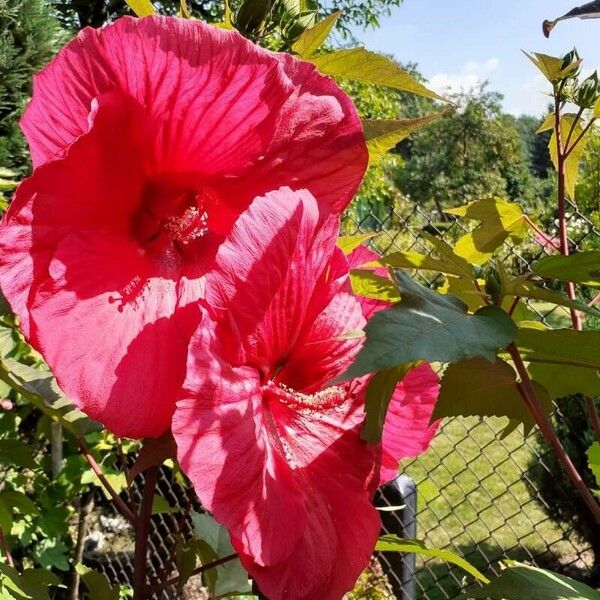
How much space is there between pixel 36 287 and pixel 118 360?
2.3 inches

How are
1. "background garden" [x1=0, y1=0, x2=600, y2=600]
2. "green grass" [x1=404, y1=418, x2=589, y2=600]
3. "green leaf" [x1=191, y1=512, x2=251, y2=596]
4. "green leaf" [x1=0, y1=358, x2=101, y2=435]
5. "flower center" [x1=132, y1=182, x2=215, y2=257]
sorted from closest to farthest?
1. "flower center" [x1=132, y1=182, x2=215, y2=257]
2. "green leaf" [x1=0, y1=358, x2=101, y2=435]
3. "green leaf" [x1=191, y1=512, x2=251, y2=596]
4. "background garden" [x1=0, y1=0, x2=600, y2=600]
5. "green grass" [x1=404, y1=418, x2=589, y2=600]

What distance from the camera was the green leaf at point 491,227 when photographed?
843 mm

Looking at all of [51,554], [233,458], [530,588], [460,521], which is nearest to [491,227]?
[530,588]

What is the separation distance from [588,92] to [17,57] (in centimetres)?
182

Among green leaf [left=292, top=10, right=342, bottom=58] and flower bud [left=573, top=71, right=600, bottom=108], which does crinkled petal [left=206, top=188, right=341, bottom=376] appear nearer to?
green leaf [left=292, top=10, right=342, bottom=58]

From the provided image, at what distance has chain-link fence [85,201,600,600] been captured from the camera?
8.41 feet

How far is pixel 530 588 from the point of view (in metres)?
0.53

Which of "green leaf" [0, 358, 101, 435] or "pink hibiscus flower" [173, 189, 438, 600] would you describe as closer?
"pink hibiscus flower" [173, 189, 438, 600]

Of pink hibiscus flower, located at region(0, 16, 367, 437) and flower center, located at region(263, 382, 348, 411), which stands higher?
pink hibiscus flower, located at region(0, 16, 367, 437)

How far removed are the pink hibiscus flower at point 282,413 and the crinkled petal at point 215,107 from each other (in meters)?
0.04

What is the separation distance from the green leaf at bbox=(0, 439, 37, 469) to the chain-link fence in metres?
0.23

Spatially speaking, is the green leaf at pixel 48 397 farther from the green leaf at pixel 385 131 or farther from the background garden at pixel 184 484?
the green leaf at pixel 385 131

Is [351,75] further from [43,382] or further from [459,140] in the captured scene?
[459,140]

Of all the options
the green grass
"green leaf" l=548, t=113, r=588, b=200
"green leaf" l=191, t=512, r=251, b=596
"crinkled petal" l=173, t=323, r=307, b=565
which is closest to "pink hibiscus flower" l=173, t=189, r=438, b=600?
"crinkled petal" l=173, t=323, r=307, b=565
